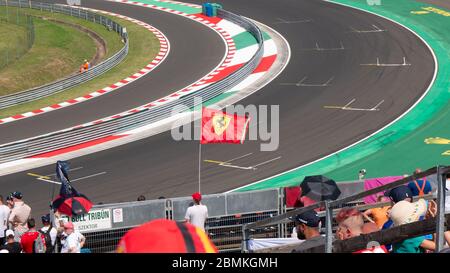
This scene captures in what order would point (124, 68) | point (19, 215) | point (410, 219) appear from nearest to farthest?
point (410, 219), point (19, 215), point (124, 68)

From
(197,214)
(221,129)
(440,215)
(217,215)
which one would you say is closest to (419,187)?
(197,214)

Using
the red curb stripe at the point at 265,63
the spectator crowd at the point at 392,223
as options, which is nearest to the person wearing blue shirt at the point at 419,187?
the spectator crowd at the point at 392,223

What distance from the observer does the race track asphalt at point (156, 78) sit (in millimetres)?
33375

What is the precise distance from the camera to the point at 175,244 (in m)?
4.75

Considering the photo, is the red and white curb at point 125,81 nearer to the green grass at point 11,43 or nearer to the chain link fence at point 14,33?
the chain link fence at point 14,33

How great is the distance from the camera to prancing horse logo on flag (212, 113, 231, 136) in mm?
23073

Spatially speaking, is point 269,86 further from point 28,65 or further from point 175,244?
point 175,244

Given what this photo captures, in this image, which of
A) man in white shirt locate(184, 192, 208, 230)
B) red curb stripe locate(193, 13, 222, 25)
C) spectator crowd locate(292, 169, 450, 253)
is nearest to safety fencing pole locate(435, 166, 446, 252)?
spectator crowd locate(292, 169, 450, 253)

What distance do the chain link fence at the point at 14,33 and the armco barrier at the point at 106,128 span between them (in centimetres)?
1525

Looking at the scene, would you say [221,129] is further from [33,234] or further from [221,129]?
[33,234]

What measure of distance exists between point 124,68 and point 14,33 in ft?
46.2

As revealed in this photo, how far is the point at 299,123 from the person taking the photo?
108ft

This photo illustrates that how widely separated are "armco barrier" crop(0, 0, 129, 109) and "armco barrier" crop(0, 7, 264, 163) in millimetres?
6755
